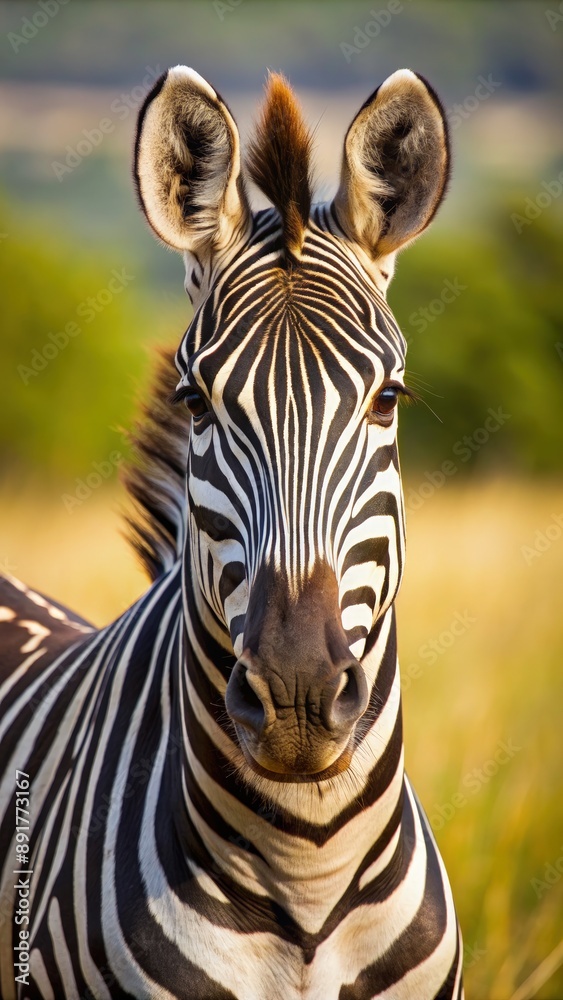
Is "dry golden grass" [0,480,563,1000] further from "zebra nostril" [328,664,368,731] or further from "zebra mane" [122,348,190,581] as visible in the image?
"zebra nostril" [328,664,368,731]

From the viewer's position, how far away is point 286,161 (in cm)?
269

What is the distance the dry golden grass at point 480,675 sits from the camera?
5484 millimetres

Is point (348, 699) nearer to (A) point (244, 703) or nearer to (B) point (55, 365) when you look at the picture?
(A) point (244, 703)

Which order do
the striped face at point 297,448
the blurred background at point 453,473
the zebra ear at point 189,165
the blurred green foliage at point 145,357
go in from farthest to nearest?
the blurred green foliage at point 145,357
the blurred background at point 453,473
the zebra ear at point 189,165
the striped face at point 297,448

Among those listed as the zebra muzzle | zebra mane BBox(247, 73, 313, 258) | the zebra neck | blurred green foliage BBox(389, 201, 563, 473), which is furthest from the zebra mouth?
blurred green foliage BBox(389, 201, 563, 473)

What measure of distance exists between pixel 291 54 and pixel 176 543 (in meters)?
162

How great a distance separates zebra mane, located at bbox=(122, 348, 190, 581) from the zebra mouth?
1621mm

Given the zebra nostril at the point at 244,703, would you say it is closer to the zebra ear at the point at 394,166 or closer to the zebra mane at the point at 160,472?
the zebra ear at the point at 394,166

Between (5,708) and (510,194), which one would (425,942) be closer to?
(5,708)

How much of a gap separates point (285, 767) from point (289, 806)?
16.7 inches

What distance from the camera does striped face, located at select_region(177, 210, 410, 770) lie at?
7.82 feet

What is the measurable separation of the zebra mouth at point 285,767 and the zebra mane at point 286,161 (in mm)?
1338

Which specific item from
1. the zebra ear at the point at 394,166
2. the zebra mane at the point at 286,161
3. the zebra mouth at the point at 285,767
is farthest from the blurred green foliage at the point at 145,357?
the zebra mouth at the point at 285,767

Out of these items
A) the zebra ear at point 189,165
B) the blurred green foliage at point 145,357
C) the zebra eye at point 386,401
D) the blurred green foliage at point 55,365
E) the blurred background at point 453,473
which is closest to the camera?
the zebra eye at point 386,401
